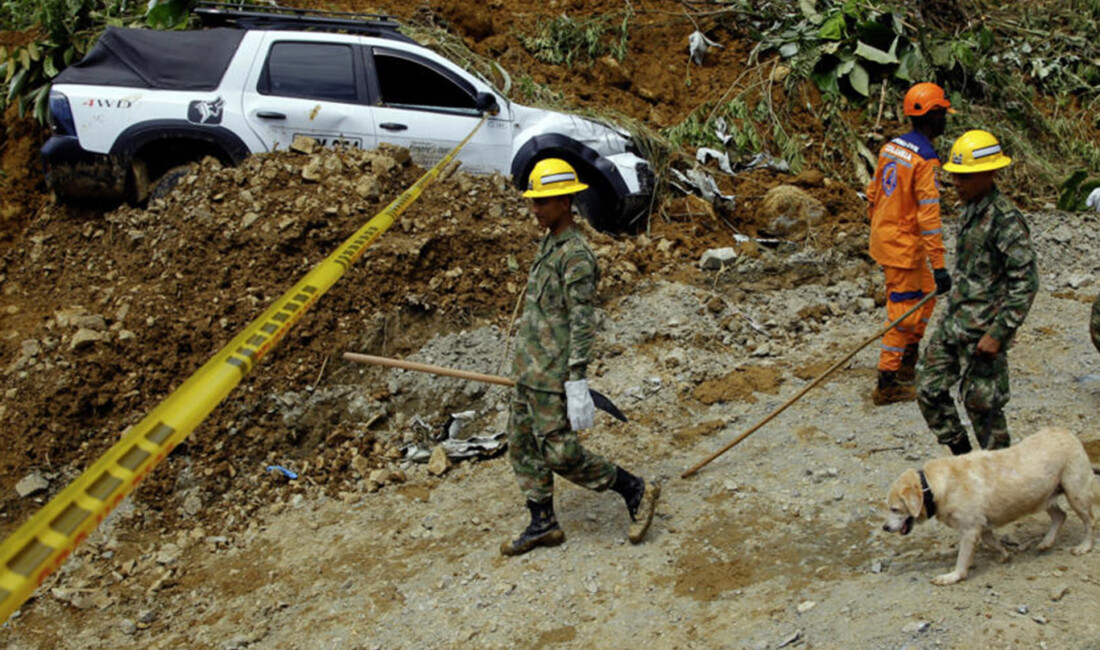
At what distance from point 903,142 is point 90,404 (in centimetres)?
555

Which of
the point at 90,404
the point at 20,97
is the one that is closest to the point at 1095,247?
the point at 90,404

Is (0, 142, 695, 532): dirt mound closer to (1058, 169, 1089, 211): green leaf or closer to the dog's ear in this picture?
the dog's ear

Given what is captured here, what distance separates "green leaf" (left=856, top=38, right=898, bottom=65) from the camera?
10.4 metres

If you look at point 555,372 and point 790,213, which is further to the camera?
point 790,213

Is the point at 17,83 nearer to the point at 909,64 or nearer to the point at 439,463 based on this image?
the point at 439,463

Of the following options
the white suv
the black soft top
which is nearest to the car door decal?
the white suv

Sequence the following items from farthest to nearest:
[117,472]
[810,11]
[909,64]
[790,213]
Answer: [810,11]
[909,64]
[790,213]
[117,472]

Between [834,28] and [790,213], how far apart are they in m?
2.96

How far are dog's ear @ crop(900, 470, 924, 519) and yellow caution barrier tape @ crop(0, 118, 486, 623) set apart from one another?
2.78 m

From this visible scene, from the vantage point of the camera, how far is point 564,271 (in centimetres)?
451

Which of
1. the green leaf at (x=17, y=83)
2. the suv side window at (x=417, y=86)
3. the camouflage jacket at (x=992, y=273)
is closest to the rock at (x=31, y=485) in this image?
the suv side window at (x=417, y=86)

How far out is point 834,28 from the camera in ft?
34.5

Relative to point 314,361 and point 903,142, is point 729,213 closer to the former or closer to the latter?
point 903,142

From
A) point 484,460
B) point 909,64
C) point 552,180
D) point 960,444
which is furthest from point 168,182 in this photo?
point 909,64
